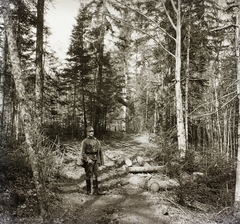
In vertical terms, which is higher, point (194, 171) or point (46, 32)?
point (46, 32)

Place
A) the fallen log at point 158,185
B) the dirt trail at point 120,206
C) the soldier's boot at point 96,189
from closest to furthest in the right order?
1. the dirt trail at point 120,206
2. the soldier's boot at point 96,189
3. the fallen log at point 158,185

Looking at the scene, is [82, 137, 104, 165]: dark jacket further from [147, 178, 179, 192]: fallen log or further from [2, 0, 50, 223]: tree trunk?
[2, 0, 50, 223]: tree trunk

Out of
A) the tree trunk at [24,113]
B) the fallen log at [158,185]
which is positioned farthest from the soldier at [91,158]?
the tree trunk at [24,113]

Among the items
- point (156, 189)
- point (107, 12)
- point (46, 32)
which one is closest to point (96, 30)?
point (107, 12)

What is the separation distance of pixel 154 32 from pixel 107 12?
5299mm

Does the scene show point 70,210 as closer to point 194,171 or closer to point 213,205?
point 213,205

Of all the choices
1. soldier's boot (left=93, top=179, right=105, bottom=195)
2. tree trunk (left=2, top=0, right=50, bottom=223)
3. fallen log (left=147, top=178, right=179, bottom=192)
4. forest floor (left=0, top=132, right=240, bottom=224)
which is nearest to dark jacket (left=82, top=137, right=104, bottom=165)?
soldier's boot (left=93, top=179, right=105, bottom=195)

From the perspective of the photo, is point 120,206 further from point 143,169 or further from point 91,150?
point 143,169

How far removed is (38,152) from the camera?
5.37 meters

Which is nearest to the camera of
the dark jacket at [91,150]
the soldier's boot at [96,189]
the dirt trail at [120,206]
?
the dirt trail at [120,206]

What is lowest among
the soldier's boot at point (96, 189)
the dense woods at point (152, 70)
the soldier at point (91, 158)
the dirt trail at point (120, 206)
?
the dirt trail at point (120, 206)

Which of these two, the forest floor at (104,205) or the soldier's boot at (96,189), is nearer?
the forest floor at (104,205)

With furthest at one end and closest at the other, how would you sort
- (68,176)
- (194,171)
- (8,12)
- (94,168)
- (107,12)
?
(107,12) < (194,171) < (68,176) < (94,168) < (8,12)

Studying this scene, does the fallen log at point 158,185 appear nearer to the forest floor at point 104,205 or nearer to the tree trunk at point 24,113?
the forest floor at point 104,205
